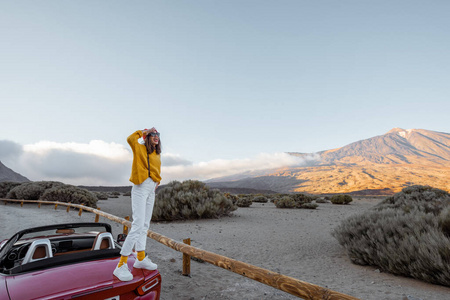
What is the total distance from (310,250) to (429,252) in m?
3.03

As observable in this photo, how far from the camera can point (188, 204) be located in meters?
12.5

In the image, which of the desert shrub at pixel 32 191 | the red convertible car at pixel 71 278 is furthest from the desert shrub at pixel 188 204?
the desert shrub at pixel 32 191

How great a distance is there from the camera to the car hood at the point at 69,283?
6.07ft

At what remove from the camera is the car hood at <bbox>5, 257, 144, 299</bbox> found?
185cm

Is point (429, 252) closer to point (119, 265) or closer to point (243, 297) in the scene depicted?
point (243, 297)

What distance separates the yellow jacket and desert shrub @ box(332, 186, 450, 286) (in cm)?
464

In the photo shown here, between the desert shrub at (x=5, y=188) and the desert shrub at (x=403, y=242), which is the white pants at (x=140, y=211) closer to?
the desert shrub at (x=403, y=242)

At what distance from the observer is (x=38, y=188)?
70.0ft

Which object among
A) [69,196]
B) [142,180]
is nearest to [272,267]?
[142,180]

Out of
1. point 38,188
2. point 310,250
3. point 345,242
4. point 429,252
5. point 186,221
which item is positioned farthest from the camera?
point 38,188

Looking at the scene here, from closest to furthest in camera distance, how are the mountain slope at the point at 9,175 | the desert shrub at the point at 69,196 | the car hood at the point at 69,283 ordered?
the car hood at the point at 69,283 < the desert shrub at the point at 69,196 < the mountain slope at the point at 9,175

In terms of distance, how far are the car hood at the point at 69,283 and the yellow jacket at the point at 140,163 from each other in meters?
1.06

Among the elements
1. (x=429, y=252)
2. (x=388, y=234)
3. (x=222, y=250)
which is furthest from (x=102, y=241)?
(x=388, y=234)

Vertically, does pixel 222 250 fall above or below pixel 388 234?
below
